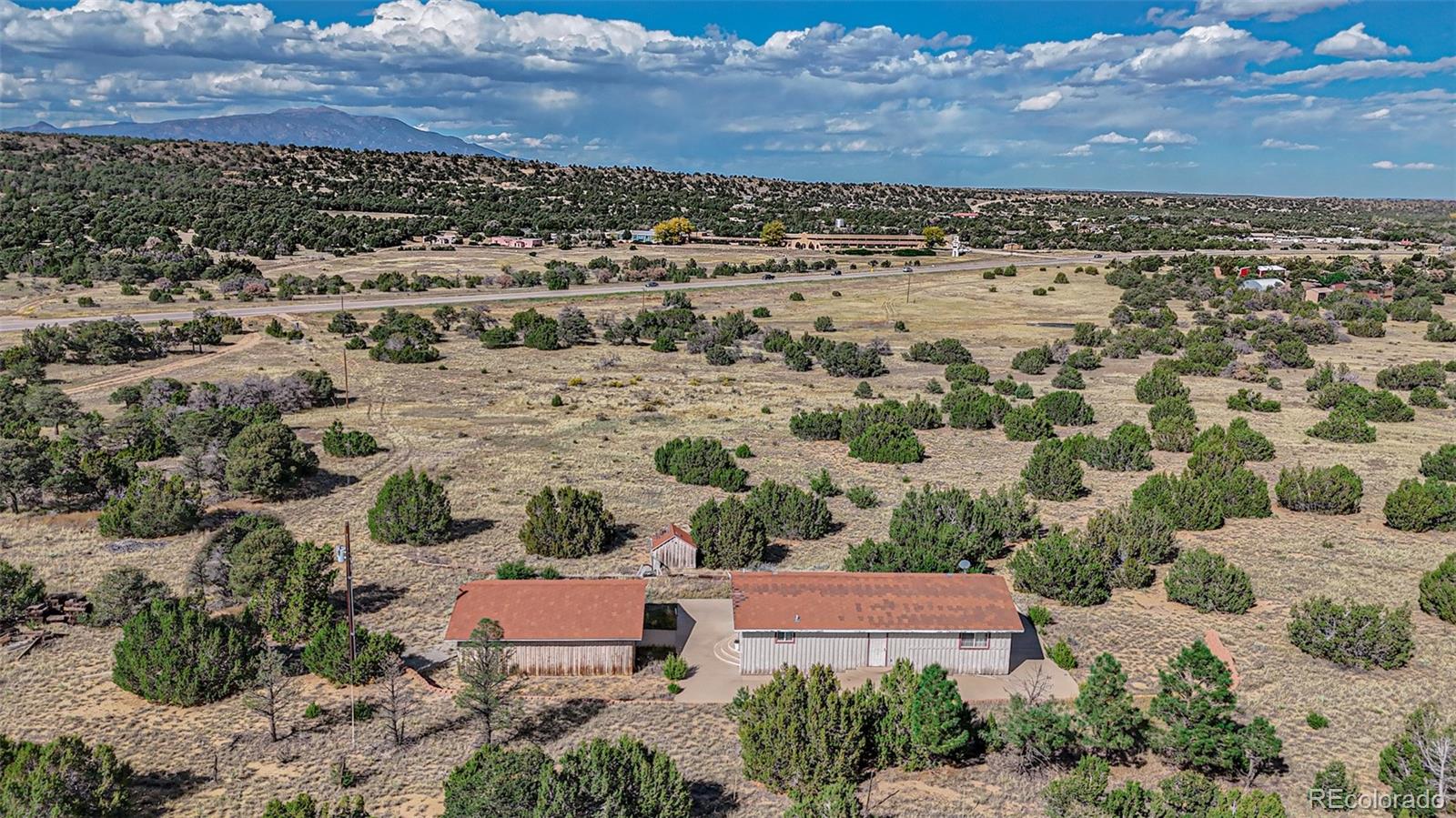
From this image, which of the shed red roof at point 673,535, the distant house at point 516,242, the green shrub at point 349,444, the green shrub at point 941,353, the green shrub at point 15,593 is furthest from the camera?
the distant house at point 516,242

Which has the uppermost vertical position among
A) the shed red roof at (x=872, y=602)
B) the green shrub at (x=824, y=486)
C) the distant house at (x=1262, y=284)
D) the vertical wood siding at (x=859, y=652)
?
the distant house at (x=1262, y=284)

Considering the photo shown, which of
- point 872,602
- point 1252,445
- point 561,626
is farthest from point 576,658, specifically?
point 1252,445

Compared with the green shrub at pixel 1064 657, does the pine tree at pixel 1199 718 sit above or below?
above

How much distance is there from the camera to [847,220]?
16075 centimetres

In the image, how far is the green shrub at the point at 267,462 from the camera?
3178 cm

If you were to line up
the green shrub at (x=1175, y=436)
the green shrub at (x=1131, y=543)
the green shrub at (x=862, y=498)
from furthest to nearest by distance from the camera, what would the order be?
the green shrub at (x=1175, y=436), the green shrub at (x=862, y=498), the green shrub at (x=1131, y=543)

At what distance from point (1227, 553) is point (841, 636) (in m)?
15.3

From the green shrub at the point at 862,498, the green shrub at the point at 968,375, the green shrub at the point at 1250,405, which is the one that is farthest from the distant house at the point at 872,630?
the green shrub at the point at 1250,405

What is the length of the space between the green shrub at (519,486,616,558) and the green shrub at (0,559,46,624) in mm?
12120

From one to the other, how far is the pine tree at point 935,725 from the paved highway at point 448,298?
2432 inches

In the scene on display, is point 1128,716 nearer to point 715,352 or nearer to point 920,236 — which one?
point 715,352

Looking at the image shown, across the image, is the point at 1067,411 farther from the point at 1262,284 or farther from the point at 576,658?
the point at 1262,284

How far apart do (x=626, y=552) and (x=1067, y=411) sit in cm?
2559

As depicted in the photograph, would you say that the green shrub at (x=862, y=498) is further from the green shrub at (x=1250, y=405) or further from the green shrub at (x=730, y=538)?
the green shrub at (x=1250, y=405)
